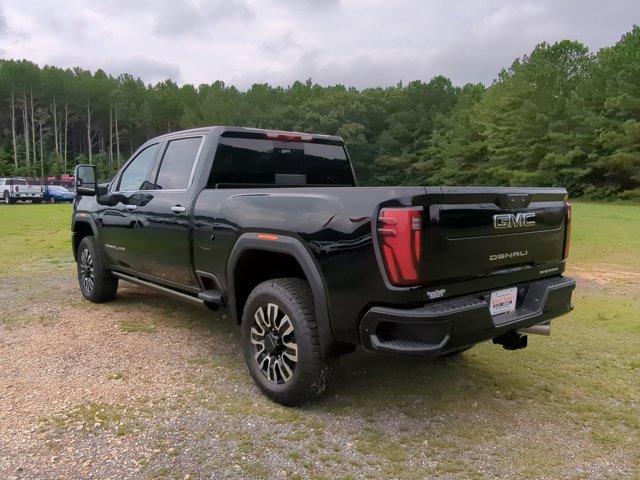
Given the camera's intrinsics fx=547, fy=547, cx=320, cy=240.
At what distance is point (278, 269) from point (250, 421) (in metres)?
1.11

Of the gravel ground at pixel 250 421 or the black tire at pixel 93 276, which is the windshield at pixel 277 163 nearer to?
the gravel ground at pixel 250 421

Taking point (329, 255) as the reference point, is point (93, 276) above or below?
below

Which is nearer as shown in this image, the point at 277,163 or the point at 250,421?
the point at 250,421

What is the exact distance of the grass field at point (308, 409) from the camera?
291 centimetres

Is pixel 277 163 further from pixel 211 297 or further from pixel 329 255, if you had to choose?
pixel 329 255

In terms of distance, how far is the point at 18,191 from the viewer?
108 ft

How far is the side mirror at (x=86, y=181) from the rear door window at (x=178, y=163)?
123 cm

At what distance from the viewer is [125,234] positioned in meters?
5.39

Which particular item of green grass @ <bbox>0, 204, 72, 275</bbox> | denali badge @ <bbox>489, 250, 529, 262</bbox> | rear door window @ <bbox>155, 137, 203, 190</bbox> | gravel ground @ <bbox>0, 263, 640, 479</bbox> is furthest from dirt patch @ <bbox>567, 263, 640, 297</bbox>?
green grass @ <bbox>0, 204, 72, 275</bbox>

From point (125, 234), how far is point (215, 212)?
1.70 metres

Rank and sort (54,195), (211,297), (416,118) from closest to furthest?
(211,297) < (54,195) < (416,118)

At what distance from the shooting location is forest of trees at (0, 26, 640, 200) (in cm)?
3706

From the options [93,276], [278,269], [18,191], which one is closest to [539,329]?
[278,269]

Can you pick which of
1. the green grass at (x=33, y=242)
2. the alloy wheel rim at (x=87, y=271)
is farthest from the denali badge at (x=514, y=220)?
the green grass at (x=33, y=242)
